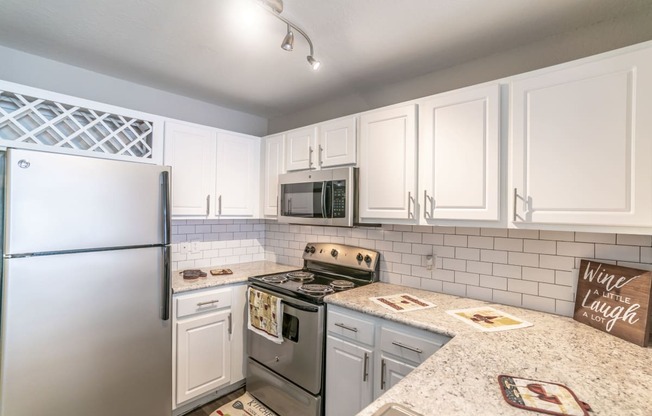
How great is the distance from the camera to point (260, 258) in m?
3.36

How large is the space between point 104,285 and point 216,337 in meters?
0.92

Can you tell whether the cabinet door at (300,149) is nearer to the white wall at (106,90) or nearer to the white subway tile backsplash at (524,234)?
the white wall at (106,90)

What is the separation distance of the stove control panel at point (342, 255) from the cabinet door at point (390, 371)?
2.58 ft

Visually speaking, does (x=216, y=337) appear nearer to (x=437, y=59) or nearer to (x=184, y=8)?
(x=184, y=8)

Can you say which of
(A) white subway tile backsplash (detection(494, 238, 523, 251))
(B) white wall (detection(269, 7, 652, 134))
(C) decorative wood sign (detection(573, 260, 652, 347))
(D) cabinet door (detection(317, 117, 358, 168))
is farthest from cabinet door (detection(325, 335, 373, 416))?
(B) white wall (detection(269, 7, 652, 134))

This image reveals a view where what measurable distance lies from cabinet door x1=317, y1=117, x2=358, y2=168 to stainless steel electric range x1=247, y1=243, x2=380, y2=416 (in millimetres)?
751

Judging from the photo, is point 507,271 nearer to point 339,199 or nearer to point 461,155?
point 461,155

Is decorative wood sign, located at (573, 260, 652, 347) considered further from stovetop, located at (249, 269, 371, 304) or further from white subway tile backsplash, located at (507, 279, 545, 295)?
stovetop, located at (249, 269, 371, 304)

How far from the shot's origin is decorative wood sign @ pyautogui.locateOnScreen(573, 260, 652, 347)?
4.30 feet

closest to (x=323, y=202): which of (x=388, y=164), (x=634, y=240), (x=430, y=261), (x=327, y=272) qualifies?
(x=388, y=164)

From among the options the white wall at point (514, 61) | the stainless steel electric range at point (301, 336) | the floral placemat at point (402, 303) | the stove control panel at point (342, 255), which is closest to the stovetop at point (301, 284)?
the stainless steel electric range at point (301, 336)

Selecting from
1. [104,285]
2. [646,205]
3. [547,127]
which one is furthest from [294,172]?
[646,205]

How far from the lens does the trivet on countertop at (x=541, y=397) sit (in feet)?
2.86

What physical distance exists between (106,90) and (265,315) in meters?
2.10
